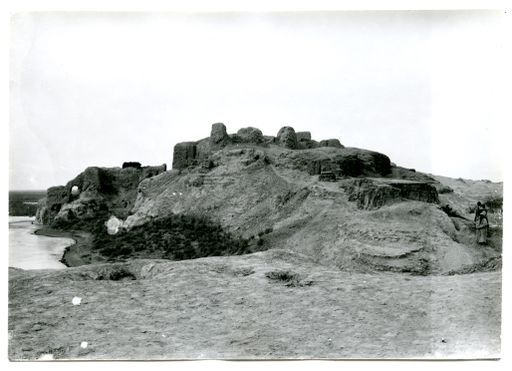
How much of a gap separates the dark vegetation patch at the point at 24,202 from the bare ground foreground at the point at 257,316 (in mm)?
1969

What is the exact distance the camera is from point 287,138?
57.4 feet

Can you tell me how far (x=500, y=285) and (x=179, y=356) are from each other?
6.42 meters

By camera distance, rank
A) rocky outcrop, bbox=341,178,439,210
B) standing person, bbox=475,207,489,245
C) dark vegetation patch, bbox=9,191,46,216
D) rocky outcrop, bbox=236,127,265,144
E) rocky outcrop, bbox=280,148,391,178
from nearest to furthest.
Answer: dark vegetation patch, bbox=9,191,46,216
standing person, bbox=475,207,489,245
rocky outcrop, bbox=341,178,439,210
rocky outcrop, bbox=280,148,391,178
rocky outcrop, bbox=236,127,265,144

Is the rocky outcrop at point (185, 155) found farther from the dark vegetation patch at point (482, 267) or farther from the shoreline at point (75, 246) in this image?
the dark vegetation patch at point (482, 267)

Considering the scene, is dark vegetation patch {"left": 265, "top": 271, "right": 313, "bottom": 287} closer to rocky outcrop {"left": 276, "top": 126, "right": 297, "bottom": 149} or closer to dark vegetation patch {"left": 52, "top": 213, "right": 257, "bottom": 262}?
dark vegetation patch {"left": 52, "top": 213, "right": 257, "bottom": 262}

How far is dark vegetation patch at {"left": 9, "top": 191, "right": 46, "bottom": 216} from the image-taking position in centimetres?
1203

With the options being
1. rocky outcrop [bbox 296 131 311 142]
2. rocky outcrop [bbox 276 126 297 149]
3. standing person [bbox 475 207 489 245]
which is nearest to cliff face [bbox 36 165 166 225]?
rocky outcrop [bbox 276 126 297 149]

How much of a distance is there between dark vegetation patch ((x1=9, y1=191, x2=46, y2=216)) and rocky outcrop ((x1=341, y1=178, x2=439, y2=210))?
27.8 ft

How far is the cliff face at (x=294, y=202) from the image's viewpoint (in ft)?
40.3

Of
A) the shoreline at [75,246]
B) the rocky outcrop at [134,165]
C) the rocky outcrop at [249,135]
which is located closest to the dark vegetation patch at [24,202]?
the shoreline at [75,246]

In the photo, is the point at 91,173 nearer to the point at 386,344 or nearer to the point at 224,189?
the point at 224,189

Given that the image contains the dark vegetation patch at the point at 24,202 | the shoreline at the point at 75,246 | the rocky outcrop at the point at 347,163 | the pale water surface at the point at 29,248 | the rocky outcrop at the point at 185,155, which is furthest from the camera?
the rocky outcrop at the point at 185,155

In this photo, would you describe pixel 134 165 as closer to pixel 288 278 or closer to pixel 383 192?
pixel 383 192

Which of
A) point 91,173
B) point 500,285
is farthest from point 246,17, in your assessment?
point 91,173
